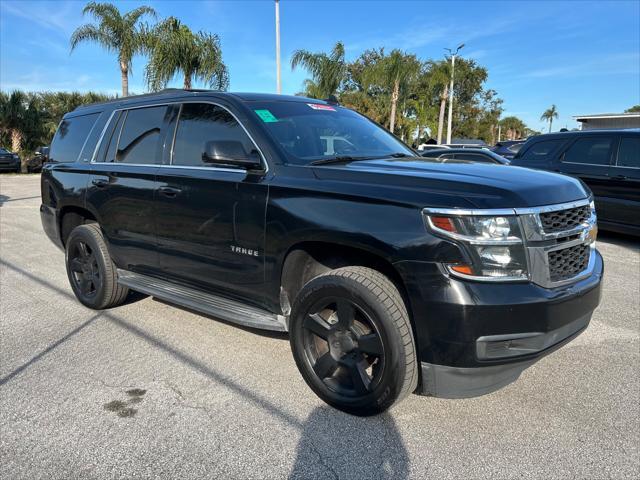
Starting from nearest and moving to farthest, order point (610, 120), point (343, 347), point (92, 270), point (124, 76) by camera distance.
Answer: point (343, 347), point (92, 270), point (124, 76), point (610, 120)

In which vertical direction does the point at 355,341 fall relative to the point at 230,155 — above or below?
below

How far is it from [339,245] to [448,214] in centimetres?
72

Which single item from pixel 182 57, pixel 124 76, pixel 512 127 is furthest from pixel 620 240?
pixel 512 127

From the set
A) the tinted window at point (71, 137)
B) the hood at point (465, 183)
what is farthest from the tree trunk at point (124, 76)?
the hood at point (465, 183)

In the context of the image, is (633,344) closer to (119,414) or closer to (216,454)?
(216,454)

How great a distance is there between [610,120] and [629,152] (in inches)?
1602

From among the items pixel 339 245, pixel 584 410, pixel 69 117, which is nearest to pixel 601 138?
pixel 584 410

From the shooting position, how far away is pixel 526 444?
2619 mm

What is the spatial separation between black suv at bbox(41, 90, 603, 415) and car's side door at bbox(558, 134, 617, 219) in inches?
200

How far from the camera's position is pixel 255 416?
2.90 meters

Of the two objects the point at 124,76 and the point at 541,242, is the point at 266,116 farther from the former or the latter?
the point at 124,76

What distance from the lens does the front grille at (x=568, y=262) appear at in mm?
2564

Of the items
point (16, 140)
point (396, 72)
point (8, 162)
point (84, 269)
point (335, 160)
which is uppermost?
point (396, 72)

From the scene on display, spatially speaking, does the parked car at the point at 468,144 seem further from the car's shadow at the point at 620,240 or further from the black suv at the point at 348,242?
the black suv at the point at 348,242
